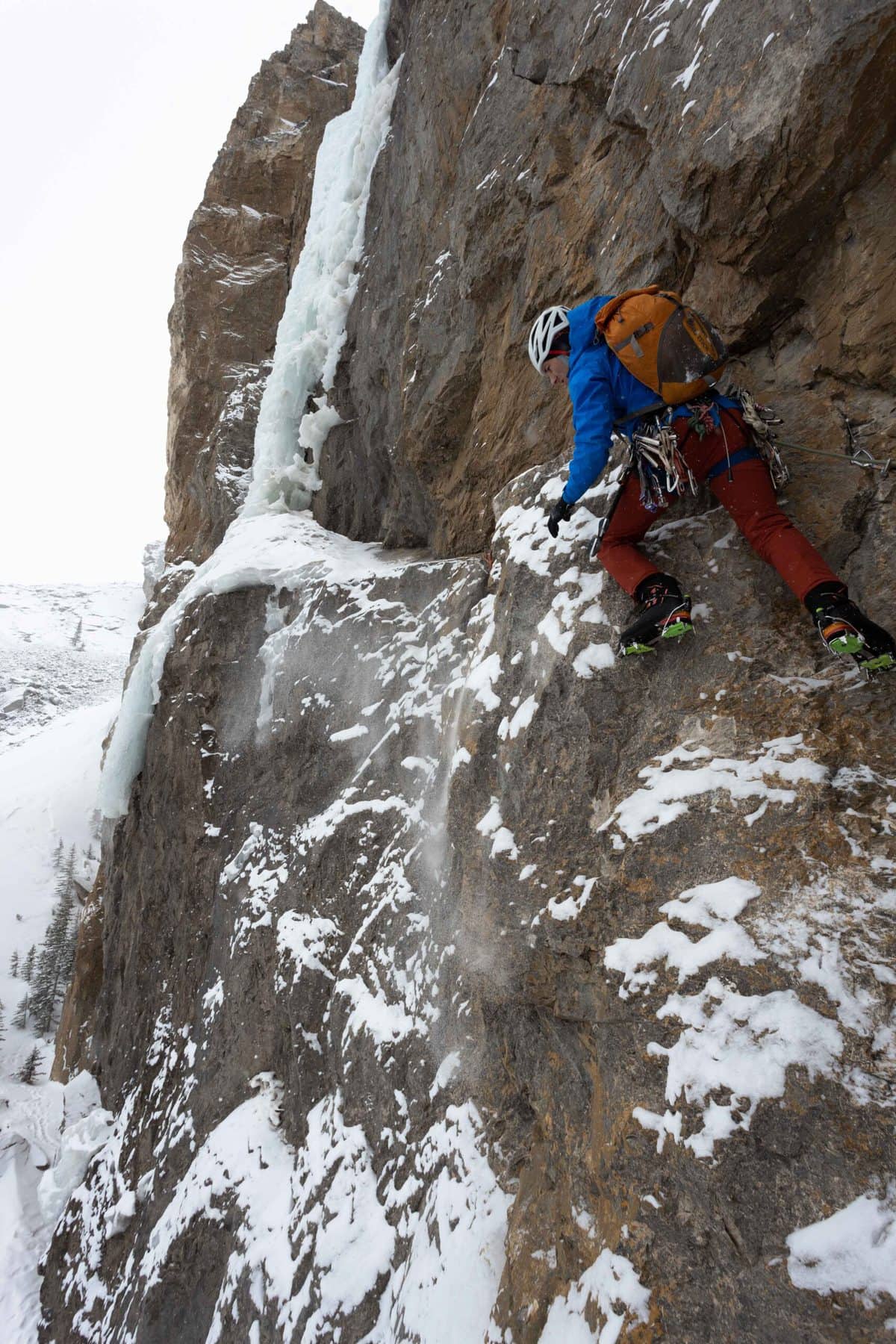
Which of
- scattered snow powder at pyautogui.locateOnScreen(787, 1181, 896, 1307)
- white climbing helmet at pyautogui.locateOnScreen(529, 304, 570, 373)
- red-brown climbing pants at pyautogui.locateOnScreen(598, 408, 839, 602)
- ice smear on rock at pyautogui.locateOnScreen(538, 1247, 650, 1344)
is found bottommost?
ice smear on rock at pyautogui.locateOnScreen(538, 1247, 650, 1344)

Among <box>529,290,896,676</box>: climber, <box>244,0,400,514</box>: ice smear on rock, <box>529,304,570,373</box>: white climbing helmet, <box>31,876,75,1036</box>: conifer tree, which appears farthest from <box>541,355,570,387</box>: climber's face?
<box>31,876,75,1036</box>: conifer tree

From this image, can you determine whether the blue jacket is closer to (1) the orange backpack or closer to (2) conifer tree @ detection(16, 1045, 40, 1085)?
(1) the orange backpack

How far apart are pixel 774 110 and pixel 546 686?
9.79 ft

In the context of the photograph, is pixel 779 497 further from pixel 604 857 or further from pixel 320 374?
pixel 320 374

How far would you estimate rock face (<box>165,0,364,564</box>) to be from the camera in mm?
12242

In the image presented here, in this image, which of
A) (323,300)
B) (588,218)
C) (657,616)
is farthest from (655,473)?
(323,300)

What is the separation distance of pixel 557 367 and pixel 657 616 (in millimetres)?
1597

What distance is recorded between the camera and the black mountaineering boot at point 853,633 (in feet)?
7.63

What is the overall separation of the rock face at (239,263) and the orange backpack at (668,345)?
33.5ft

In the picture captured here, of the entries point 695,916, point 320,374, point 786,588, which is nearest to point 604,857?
point 695,916

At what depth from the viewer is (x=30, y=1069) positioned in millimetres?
15875

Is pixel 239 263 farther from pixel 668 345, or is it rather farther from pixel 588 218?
pixel 668 345

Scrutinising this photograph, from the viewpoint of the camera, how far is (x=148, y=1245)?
18.5ft

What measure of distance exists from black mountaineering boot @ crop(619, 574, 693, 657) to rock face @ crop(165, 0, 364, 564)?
34.2ft
